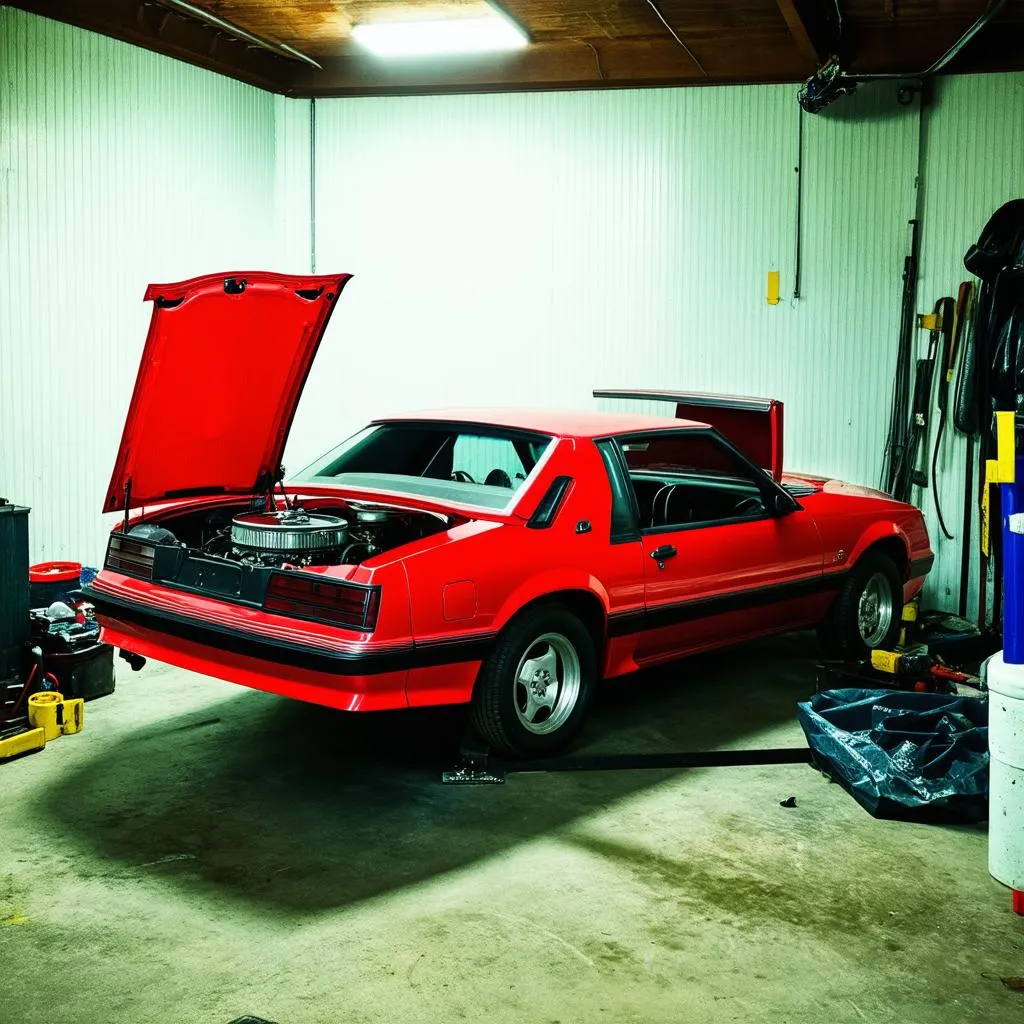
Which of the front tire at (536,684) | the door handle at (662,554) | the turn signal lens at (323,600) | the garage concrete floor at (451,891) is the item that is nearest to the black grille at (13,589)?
the garage concrete floor at (451,891)

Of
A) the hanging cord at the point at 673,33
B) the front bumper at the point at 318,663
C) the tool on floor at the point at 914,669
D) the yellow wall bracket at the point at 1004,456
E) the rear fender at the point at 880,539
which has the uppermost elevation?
the hanging cord at the point at 673,33

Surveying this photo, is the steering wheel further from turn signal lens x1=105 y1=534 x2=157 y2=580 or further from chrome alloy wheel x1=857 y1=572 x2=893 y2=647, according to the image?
turn signal lens x1=105 y1=534 x2=157 y2=580

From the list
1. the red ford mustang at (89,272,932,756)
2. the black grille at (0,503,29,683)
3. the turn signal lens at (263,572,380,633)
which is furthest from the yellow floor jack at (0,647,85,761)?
the turn signal lens at (263,572,380,633)

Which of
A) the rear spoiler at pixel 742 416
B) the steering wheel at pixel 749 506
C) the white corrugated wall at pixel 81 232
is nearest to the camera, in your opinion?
the steering wheel at pixel 749 506

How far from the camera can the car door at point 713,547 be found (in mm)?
5203

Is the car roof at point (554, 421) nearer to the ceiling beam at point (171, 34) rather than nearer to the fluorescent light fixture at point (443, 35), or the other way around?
the fluorescent light fixture at point (443, 35)

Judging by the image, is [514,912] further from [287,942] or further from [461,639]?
[461,639]

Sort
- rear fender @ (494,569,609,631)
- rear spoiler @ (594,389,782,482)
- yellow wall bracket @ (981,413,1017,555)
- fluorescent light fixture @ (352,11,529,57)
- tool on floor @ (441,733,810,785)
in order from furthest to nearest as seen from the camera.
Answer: fluorescent light fixture @ (352,11,529,57)
rear spoiler @ (594,389,782,482)
tool on floor @ (441,733,810,785)
rear fender @ (494,569,609,631)
yellow wall bracket @ (981,413,1017,555)

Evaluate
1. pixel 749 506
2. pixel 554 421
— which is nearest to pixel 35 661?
pixel 554 421

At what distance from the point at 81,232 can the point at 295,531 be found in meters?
3.79

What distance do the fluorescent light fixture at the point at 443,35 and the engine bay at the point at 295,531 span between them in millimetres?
3849

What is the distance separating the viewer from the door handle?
5.10 metres

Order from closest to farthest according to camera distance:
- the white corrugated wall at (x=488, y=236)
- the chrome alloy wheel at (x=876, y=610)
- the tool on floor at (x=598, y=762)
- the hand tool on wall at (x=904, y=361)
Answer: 1. the tool on floor at (x=598, y=762)
2. the chrome alloy wheel at (x=876, y=610)
3. the white corrugated wall at (x=488, y=236)
4. the hand tool on wall at (x=904, y=361)

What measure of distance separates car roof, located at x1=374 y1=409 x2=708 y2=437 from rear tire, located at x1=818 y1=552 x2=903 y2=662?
1.38m
